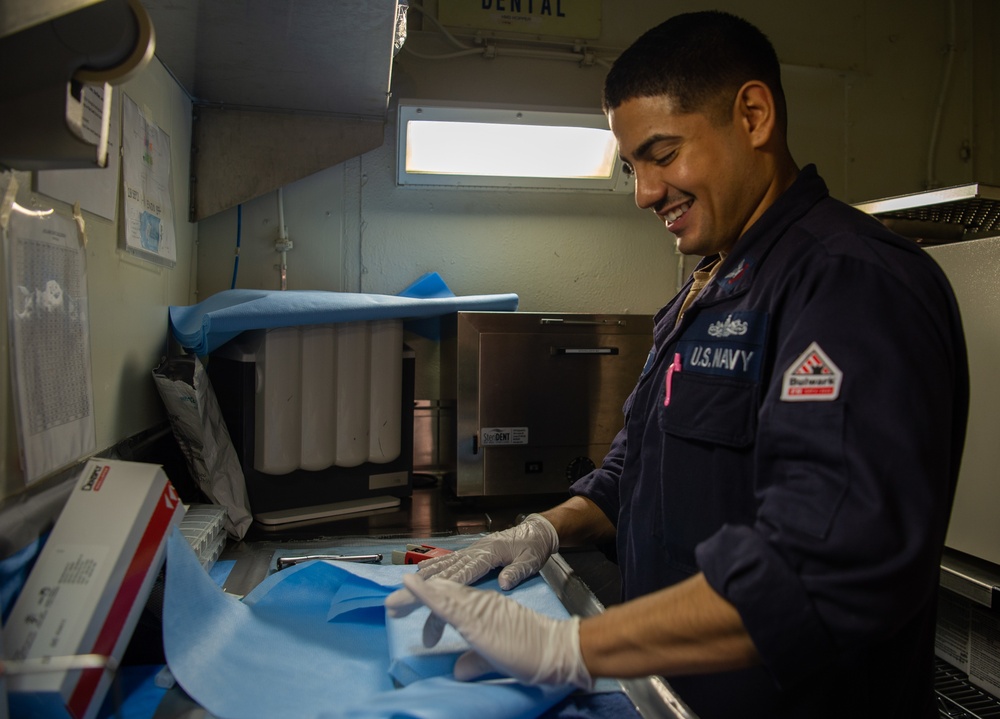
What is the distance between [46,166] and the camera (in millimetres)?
702

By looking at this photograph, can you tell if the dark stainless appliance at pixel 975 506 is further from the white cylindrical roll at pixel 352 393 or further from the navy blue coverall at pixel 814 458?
the white cylindrical roll at pixel 352 393

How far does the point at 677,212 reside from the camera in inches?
40.6

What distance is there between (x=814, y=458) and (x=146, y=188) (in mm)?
1388

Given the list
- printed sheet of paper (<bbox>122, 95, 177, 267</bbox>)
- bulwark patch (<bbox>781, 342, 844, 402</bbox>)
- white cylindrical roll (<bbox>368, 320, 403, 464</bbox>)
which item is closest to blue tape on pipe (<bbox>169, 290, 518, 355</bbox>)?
white cylindrical roll (<bbox>368, 320, 403, 464</bbox>)

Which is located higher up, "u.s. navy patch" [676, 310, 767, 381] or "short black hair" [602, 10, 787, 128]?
"short black hair" [602, 10, 787, 128]

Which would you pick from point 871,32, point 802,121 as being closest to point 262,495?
point 802,121

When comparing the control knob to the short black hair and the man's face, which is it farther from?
the short black hair

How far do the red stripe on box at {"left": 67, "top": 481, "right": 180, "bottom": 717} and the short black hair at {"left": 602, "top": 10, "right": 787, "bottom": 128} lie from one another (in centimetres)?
86

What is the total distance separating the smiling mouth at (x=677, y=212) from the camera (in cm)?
101

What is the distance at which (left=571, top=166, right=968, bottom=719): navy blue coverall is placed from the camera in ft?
2.03

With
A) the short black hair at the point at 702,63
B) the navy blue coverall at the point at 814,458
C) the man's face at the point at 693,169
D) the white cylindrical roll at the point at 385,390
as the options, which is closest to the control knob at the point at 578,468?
the white cylindrical roll at the point at 385,390

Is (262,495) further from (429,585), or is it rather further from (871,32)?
(871,32)

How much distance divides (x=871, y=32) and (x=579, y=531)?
7.97 ft

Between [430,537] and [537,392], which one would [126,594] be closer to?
[430,537]
